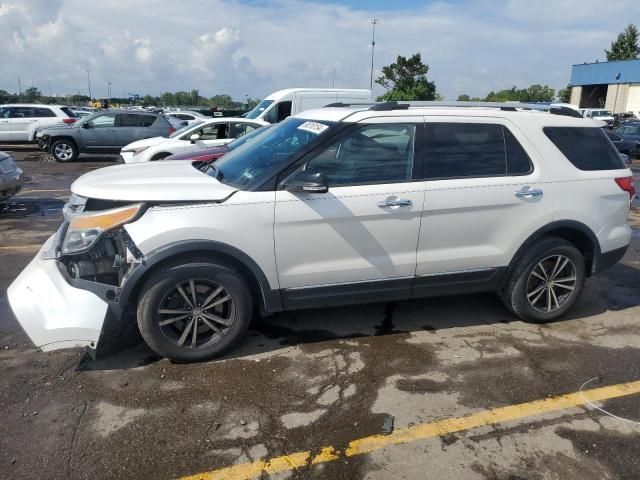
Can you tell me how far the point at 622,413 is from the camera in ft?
10.6

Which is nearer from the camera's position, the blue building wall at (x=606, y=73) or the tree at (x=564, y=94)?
the blue building wall at (x=606, y=73)

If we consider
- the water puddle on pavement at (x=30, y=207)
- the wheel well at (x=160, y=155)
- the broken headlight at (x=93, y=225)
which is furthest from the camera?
the wheel well at (x=160, y=155)

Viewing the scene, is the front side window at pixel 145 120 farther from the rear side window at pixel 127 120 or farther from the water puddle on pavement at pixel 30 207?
the water puddle on pavement at pixel 30 207

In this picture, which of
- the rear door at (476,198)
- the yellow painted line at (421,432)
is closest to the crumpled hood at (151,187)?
the rear door at (476,198)

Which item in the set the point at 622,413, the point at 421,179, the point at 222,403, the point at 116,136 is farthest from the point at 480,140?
the point at 116,136

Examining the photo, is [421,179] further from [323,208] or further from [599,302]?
[599,302]

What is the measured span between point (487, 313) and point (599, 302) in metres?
1.27

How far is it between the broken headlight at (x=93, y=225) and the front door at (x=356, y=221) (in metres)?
1.00

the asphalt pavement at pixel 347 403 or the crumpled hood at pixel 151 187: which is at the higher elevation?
the crumpled hood at pixel 151 187

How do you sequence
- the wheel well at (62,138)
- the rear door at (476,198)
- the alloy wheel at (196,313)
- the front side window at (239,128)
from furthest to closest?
the wheel well at (62,138) → the front side window at (239,128) → the rear door at (476,198) → the alloy wheel at (196,313)

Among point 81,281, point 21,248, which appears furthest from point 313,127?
point 21,248

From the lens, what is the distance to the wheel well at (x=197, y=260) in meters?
3.52

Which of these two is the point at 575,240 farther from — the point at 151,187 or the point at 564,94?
the point at 564,94

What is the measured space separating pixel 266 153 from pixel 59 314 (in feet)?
6.14
